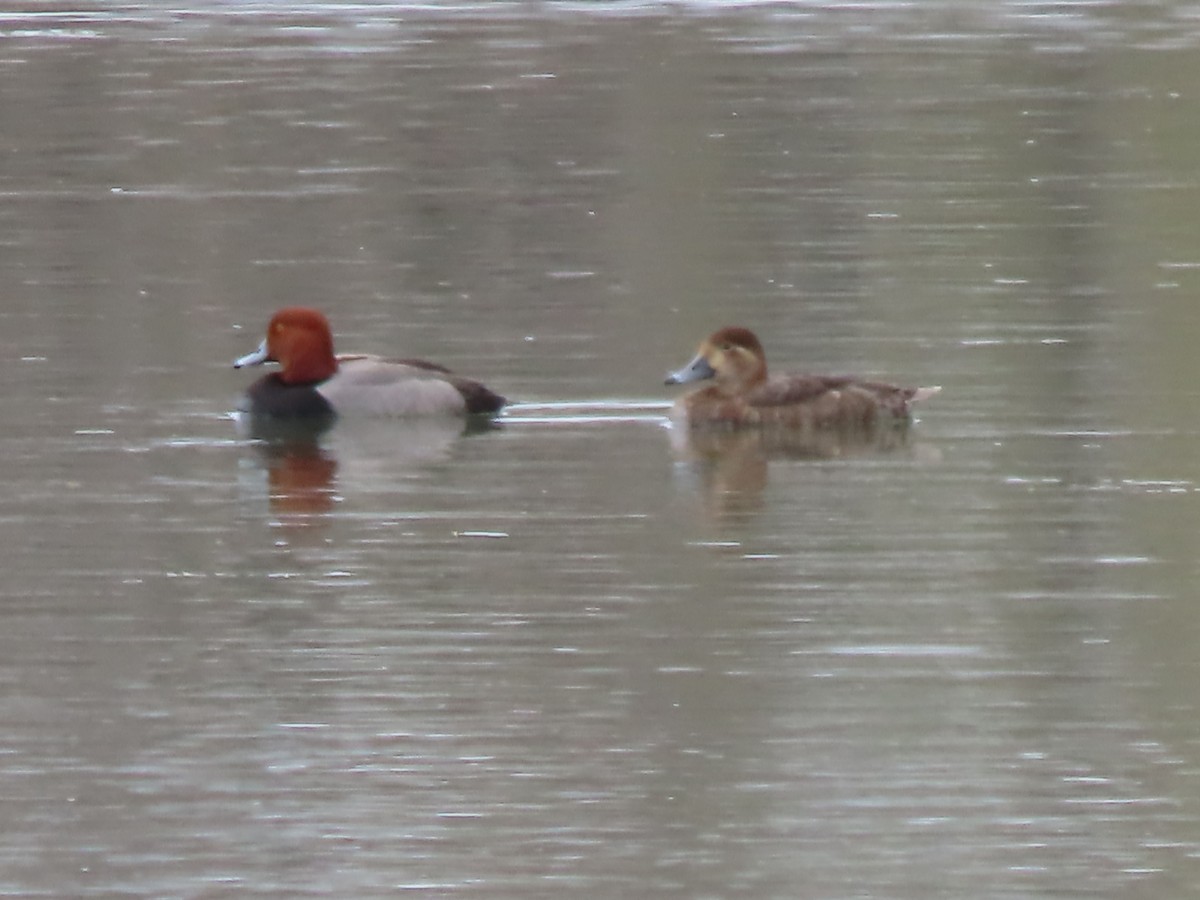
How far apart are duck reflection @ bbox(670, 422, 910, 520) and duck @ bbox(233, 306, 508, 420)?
973 millimetres

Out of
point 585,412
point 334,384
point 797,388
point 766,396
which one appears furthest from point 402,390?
point 797,388

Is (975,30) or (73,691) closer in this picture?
(73,691)

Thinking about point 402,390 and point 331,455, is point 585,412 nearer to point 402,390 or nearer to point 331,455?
point 402,390

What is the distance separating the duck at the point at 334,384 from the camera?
476 inches

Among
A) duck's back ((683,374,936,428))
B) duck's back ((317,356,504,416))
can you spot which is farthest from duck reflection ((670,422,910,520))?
duck's back ((317,356,504,416))

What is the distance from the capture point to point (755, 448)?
11.6 m

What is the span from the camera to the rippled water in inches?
262

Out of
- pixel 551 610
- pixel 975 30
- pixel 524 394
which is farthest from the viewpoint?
pixel 975 30

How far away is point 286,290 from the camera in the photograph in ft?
50.6

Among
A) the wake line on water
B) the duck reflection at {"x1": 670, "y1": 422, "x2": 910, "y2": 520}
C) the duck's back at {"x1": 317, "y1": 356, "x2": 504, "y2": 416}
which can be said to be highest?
the duck's back at {"x1": 317, "y1": 356, "x2": 504, "y2": 416}

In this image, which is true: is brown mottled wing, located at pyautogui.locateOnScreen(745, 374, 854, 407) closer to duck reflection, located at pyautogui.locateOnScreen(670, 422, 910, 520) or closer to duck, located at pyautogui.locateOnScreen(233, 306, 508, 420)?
duck reflection, located at pyautogui.locateOnScreen(670, 422, 910, 520)

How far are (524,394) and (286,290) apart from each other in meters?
3.31

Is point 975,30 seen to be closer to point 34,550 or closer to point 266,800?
point 34,550

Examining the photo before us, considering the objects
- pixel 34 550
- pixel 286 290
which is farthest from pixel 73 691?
pixel 286 290
